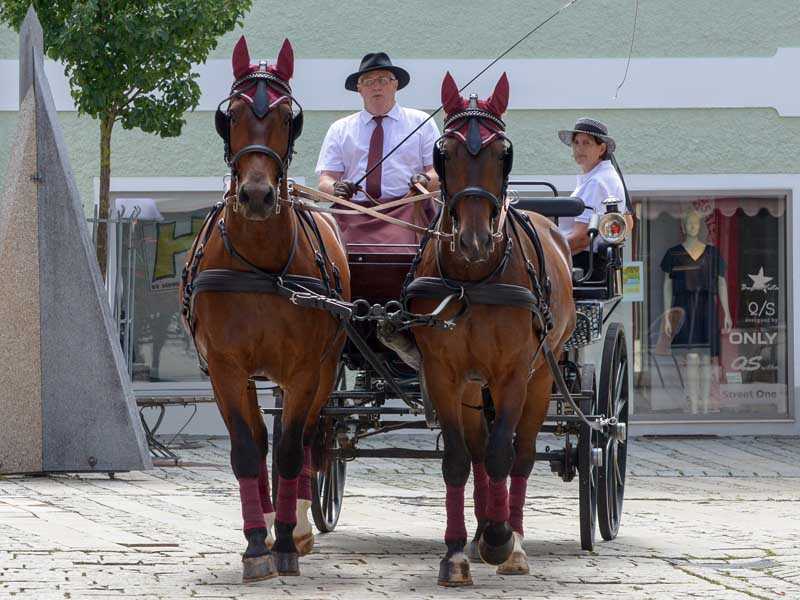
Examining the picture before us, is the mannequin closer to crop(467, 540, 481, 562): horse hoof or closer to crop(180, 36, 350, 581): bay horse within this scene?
crop(467, 540, 481, 562): horse hoof

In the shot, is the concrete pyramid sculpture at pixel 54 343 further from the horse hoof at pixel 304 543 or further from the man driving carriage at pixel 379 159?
the horse hoof at pixel 304 543

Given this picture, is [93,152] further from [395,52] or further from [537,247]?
[537,247]

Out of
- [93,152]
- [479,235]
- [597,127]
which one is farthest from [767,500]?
[93,152]

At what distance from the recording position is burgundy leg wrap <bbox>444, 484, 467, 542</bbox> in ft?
22.7

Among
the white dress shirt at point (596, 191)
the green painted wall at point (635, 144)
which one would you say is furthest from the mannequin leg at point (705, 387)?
the white dress shirt at point (596, 191)

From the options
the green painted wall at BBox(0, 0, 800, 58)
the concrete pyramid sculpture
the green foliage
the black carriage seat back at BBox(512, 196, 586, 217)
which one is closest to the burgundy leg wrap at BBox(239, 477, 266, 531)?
the black carriage seat back at BBox(512, 196, 586, 217)

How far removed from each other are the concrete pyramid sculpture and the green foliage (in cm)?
91

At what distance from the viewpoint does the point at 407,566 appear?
24.3ft

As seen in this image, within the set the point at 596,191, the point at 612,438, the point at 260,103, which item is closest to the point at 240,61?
the point at 260,103

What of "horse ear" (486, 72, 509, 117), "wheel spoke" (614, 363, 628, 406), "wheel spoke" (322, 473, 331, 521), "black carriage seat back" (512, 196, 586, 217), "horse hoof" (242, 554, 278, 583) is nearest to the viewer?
"horse hoof" (242, 554, 278, 583)

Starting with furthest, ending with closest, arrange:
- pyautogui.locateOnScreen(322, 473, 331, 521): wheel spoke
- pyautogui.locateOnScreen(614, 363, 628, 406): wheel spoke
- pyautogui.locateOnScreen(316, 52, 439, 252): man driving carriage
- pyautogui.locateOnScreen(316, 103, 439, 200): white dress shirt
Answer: pyautogui.locateOnScreen(614, 363, 628, 406): wheel spoke < pyautogui.locateOnScreen(322, 473, 331, 521): wheel spoke < pyautogui.locateOnScreen(316, 103, 439, 200): white dress shirt < pyautogui.locateOnScreen(316, 52, 439, 252): man driving carriage

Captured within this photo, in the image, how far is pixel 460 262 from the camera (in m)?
6.96

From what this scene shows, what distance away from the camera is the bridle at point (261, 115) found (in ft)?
21.4

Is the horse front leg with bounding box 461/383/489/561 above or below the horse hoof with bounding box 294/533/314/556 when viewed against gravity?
above
